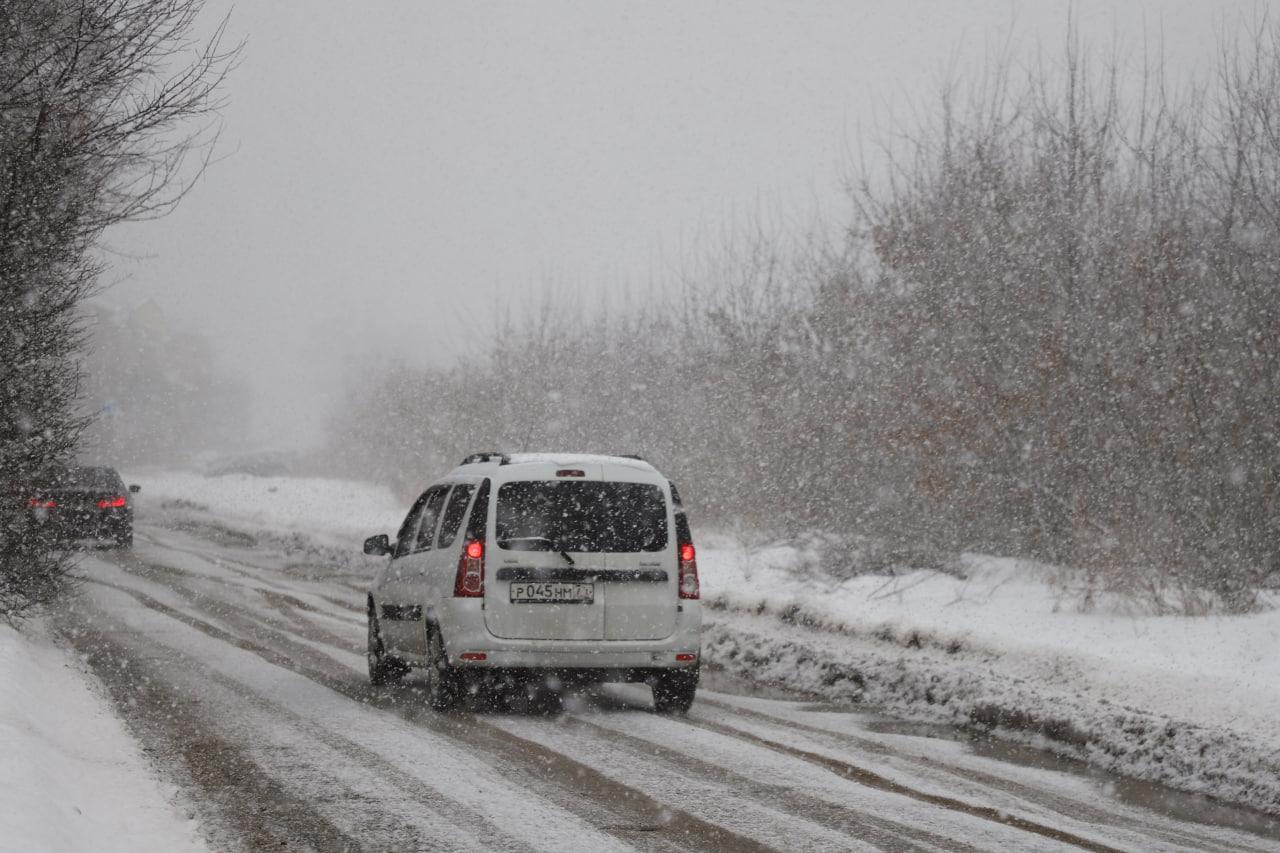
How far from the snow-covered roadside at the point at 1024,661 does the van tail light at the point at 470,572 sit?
10.6ft

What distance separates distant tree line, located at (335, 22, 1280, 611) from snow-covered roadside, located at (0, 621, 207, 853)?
857 cm

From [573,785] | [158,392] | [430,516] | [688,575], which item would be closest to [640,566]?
[688,575]

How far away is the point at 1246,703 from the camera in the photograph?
7.92 metres

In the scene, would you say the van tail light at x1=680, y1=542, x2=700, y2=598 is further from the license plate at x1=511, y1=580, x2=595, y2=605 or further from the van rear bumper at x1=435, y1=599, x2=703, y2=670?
the license plate at x1=511, y1=580, x2=595, y2=605

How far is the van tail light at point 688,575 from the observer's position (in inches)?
379

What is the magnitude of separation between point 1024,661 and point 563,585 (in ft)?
12.3

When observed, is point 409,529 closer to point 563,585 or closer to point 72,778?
point 563,585

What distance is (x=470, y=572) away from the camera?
9.23m

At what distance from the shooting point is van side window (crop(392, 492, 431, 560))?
1116cm

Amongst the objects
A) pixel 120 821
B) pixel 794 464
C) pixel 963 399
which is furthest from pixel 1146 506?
pixel 120 821

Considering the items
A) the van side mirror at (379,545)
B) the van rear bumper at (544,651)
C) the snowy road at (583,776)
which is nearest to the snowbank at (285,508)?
the van side mirror at (379,545)

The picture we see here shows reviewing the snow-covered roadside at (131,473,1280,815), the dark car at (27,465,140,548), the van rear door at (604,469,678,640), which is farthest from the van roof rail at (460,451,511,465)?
the dark car at (27,465,140,548)

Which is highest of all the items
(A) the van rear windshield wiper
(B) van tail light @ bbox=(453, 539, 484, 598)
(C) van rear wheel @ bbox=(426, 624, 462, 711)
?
(A) the van rear windshield wiper

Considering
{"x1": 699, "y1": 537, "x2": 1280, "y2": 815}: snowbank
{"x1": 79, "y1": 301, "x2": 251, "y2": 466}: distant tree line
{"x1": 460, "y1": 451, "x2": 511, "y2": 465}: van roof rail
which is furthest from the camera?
{"x1": 79, "y1": 301, "x2": 251, "y2": 466}: distant tree line
